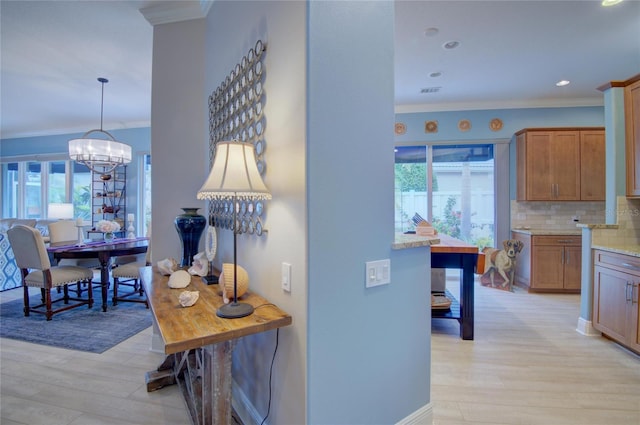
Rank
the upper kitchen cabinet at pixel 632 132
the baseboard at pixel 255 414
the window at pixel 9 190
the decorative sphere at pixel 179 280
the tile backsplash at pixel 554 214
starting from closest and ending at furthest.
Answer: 1. the baseboard at pixel 255 414
2. the decorative sphere at pixel 179 280
3. the upper kitchen cabinet at pixel 632 132
4. the tile backsplash at pixel 554 214
5. the window at pixel 9 190

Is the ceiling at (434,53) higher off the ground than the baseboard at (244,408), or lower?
higher

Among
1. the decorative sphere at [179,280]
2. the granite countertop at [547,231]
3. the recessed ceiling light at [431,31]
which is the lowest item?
the decorative sphere at [179,280]

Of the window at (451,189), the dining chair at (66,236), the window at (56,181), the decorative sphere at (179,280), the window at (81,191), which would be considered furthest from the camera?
the window at (56,181)

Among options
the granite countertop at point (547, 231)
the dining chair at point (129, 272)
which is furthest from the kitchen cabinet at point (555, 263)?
the dining chair at point (129, 272)

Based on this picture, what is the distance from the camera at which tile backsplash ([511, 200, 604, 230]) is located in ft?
15.8

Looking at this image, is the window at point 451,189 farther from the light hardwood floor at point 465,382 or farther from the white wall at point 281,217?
the white wall at point 281,217

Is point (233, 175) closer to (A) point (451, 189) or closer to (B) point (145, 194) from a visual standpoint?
(A) point (451, 189)

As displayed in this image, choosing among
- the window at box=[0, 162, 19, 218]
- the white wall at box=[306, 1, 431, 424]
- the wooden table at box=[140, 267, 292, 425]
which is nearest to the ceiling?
the white wall at box=[306, 1, 431, 424]

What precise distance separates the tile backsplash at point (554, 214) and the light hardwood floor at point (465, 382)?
228 cm

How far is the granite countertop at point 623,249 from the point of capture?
252 cm

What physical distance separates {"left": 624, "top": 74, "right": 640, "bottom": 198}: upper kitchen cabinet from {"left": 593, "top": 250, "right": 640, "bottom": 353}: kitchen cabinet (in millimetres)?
710

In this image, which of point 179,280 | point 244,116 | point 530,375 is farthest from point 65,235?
point 530,375

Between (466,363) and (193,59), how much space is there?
3.52 m

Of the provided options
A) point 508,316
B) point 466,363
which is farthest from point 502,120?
point 466,363
